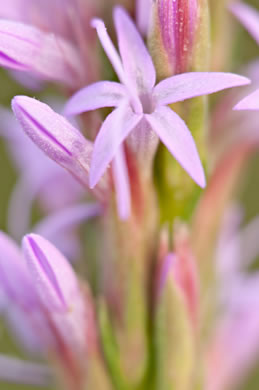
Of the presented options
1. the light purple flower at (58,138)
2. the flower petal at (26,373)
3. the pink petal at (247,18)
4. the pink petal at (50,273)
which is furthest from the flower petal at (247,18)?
the flower petal at (26,373)

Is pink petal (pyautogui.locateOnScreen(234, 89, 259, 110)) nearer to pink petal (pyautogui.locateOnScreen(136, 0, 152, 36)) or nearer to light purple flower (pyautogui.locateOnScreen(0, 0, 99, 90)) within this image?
pink petal (pyautogui.locateOnScreen(136, 0, 152, 36))

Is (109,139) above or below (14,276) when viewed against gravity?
above

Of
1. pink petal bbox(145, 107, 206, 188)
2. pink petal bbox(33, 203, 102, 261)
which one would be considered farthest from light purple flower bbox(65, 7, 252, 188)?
pink petal bbox(33, 203, 102, 261)

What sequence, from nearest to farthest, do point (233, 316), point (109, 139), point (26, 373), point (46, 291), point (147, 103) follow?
point (109, 139), point (147, 103), point (46, 291), point (26, 373), point (233, 316)

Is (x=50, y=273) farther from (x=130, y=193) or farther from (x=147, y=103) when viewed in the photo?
(x=147, y=103)

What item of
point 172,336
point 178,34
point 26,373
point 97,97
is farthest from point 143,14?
point 26,373

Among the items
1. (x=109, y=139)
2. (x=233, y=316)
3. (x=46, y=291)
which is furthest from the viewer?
(x=233, y=316)
